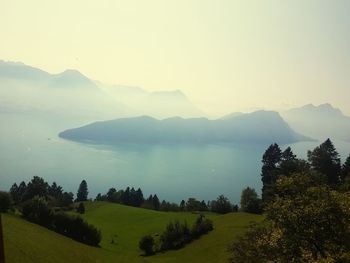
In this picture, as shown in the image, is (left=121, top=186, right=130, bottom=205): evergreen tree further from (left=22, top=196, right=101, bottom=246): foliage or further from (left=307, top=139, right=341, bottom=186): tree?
(left=22, top=196, right=101, bottom=246): foliage

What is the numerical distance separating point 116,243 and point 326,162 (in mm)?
64965

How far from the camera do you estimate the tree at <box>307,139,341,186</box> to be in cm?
11919

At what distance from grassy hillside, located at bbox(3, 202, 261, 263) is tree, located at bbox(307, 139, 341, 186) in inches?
1257

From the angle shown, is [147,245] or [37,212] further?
[147,245]

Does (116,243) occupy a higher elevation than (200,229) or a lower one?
lower

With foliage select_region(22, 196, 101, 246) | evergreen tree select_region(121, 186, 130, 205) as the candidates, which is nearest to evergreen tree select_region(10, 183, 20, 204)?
foliage select_region(22, 196, 101, 246)

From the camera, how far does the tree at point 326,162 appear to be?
119 metres

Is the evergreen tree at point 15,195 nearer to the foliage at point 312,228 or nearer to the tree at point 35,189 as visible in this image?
the tree at point 35,189

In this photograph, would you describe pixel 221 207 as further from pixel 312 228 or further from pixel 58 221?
pixel 312 228

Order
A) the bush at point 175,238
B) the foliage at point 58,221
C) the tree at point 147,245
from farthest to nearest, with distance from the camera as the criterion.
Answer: the tree at point 147,245, the bush at point 175,238, the foliage at point 58,221

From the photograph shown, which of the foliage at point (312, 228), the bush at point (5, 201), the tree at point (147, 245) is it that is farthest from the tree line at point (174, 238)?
the foliage at point (312, 228)

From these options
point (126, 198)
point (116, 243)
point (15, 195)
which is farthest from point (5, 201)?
point (126, 198)

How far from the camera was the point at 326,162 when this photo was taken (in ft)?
395

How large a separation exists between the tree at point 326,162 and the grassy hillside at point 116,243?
31.9 m
